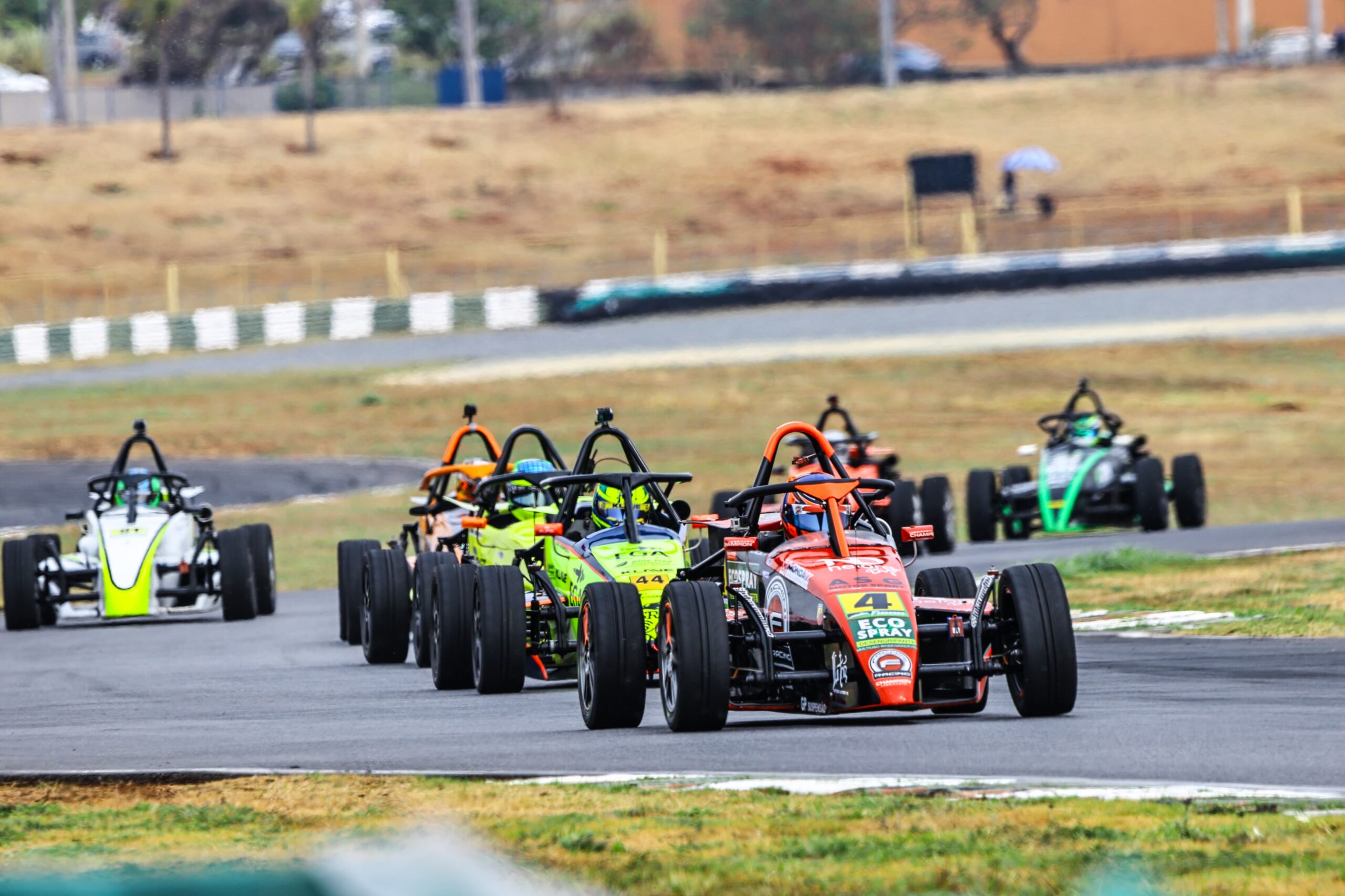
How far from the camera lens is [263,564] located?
60.5ft

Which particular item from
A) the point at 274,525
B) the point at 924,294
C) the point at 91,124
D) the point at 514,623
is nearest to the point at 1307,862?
the point at 514,623

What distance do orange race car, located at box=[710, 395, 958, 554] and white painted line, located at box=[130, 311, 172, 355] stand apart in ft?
92.1

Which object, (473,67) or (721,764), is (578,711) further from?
(473,67)

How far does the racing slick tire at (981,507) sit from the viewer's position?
75.9ft

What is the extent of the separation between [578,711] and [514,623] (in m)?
0.87

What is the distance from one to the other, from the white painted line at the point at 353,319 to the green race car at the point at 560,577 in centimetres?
3671

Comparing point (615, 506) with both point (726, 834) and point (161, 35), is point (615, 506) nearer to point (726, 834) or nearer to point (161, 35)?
point (726, 834)

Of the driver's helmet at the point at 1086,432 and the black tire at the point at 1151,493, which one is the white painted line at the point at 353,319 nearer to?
the driver's helmet at the point at 1086,432

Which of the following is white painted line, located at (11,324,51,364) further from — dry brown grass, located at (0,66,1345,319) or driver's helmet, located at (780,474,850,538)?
driver's helmet, located at (780,474,850,538)

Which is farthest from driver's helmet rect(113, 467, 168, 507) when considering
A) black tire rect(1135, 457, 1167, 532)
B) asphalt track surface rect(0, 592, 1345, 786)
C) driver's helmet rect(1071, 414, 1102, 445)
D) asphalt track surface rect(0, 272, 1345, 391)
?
asphalt track surface rect(0, 272, 1345, 391)

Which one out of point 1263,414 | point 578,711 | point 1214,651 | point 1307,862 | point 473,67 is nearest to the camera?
point 1307,862

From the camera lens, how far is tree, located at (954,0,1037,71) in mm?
90438

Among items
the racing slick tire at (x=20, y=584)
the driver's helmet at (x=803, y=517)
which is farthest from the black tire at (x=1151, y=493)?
the driver's helmet at (x=803, y=517)

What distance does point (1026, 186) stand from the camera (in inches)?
2660
